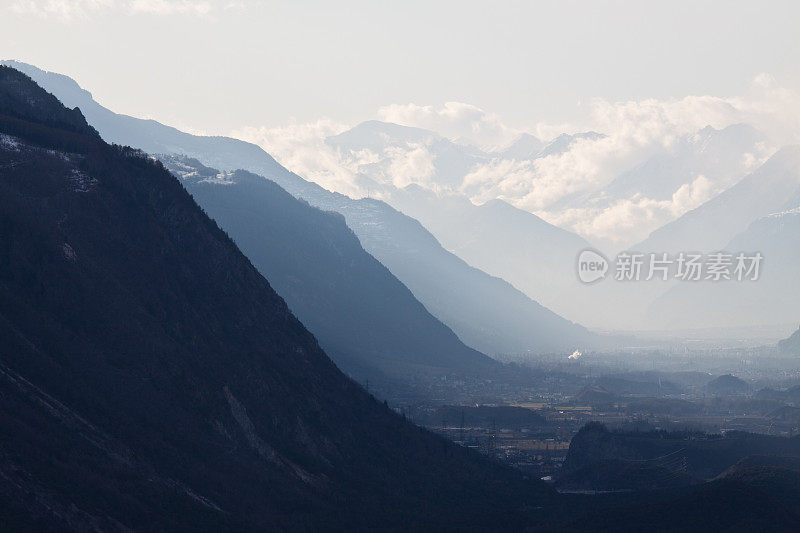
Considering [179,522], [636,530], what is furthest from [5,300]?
[636,530]

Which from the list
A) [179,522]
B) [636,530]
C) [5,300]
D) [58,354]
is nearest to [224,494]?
[179,522]

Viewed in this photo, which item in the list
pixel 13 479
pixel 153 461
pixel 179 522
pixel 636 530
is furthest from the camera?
pixel 636 530

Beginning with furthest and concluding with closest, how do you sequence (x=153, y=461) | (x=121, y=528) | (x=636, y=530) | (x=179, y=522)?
(x=636, y=530) → (x=153, y=461) → (x=179, y=522) → (x=121, y=528)

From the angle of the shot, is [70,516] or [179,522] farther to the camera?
[179,522]

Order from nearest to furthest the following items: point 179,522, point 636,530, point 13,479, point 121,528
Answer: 1. point 13,479
2. point 121,528
3. point 179,522
4. point 636,530

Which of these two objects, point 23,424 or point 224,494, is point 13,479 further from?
point 224,494

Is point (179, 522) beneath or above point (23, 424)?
beneath

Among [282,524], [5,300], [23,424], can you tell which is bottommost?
[282,524]

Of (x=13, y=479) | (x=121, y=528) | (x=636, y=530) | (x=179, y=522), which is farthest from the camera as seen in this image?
(x=636, y=530)

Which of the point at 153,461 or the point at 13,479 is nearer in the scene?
the point at 13,479

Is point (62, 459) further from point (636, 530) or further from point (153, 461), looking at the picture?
point (636, 530)
